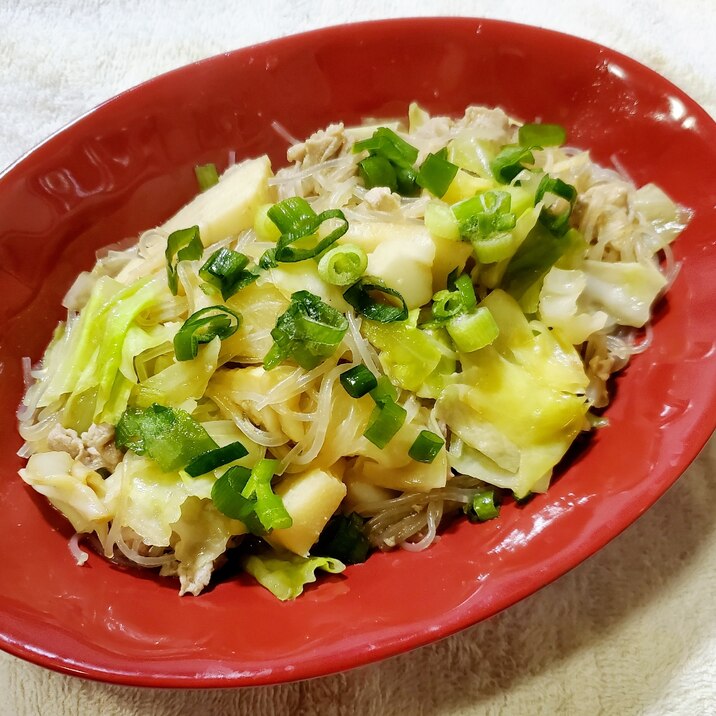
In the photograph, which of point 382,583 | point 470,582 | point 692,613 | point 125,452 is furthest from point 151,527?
point 692,613

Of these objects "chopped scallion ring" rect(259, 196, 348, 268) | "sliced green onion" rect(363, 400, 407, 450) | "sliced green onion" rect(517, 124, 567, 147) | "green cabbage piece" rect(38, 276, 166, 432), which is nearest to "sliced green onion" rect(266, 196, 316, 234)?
"chopped scallion ring" rect(259, 196, 348, 268)

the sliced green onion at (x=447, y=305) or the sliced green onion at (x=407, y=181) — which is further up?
the sliced green onion at (x=407, y=181)

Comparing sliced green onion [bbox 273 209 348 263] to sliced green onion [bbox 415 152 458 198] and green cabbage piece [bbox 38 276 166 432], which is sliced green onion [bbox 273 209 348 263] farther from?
green cabbage piece [bbox 38 276 166 432]

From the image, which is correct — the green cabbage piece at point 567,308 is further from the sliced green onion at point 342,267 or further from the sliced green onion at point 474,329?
the sliced green onion at point 342,267

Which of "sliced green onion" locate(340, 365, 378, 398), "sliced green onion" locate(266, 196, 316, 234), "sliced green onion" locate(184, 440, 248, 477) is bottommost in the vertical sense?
"sliced green onion" locate(184, 440, 248, 477)

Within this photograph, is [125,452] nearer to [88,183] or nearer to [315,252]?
[315,252]

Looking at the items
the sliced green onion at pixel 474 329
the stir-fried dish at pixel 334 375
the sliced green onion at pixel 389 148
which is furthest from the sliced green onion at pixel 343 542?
the sliced green onion at pixel 389 148

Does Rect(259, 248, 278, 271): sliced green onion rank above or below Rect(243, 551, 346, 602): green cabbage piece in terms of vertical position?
above

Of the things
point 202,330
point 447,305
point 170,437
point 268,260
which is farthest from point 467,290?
point 170,437
